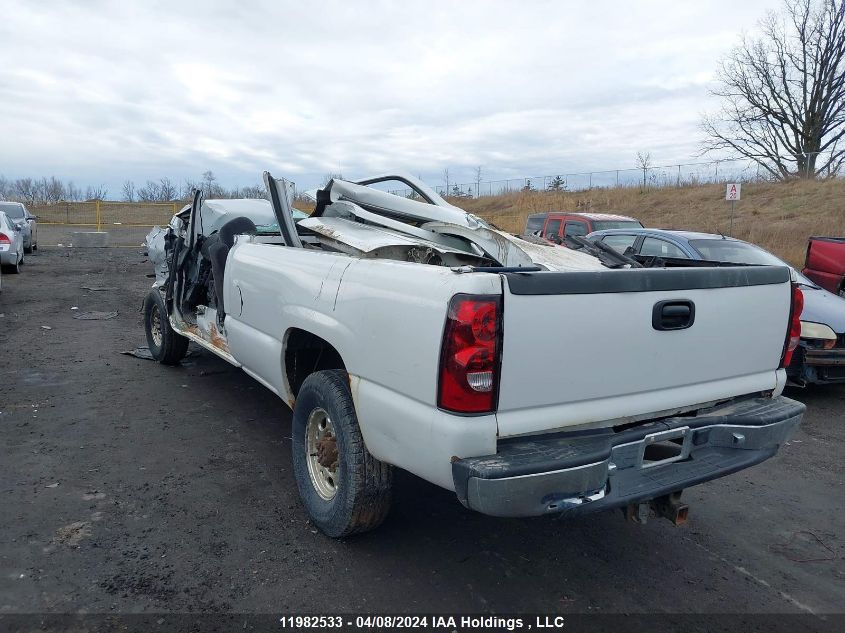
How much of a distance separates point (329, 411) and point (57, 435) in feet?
9.20

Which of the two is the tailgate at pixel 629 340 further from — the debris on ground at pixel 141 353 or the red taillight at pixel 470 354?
the debris on ground at pixel 141 353

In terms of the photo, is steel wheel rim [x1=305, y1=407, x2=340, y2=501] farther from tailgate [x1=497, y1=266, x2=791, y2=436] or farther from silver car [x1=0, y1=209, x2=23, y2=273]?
silver car [x1=0, y1=209, x2=23, y2=273]

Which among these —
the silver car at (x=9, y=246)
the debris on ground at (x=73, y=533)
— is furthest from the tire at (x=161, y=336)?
the silver car at (x=9, y=246)

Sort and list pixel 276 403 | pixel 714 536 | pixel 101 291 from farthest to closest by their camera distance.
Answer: pixel 101 291
pixel 276 403
pixel 714 536

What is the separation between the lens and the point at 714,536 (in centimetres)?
356

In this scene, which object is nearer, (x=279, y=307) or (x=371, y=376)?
(x=371, y=376)

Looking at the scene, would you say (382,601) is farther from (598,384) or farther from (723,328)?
(723,328)

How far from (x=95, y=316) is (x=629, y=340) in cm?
958

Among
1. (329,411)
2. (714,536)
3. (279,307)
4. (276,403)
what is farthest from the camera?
(276,403)

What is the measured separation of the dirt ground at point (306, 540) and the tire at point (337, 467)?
0.60ft

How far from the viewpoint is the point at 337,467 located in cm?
334

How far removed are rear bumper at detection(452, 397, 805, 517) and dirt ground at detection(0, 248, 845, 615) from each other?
0.62m

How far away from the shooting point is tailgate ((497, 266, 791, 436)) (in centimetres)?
248

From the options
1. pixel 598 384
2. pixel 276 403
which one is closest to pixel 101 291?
pixel 276 403
